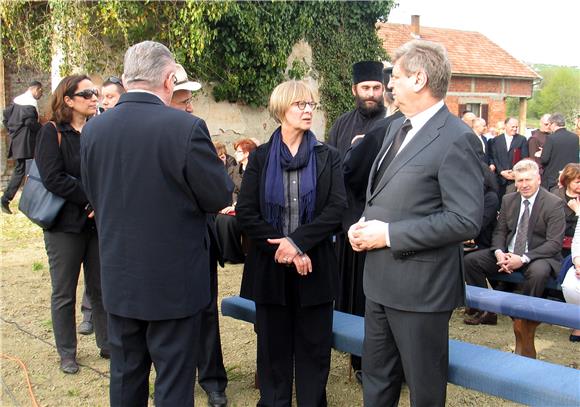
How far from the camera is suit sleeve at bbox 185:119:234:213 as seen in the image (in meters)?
2.48

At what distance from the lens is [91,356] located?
4438 mm

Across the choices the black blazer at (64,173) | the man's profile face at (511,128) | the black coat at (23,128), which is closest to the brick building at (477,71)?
the man's profile face at (511,128)

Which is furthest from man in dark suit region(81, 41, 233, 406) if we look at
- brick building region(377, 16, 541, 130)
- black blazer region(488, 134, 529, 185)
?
brick building region(377, 16, 541, 130)

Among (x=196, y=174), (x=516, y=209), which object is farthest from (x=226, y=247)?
(x=516, y=209)

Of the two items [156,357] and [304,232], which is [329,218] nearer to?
[304,232]

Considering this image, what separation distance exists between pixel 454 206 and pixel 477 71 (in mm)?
24833

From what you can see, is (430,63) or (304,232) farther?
(304,232)

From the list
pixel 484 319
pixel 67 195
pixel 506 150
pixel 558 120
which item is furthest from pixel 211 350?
pixel 558 120

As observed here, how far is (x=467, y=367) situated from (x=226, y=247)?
5.81 feet

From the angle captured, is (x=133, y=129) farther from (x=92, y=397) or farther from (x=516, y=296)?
(x=516, y=296)

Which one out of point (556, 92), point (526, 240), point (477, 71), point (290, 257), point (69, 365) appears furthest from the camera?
point (556, 92)

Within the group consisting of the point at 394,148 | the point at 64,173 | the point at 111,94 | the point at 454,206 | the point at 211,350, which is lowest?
the point at 211,350

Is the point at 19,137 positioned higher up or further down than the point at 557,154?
higher up

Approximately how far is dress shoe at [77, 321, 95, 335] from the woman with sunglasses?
0.80 metres
